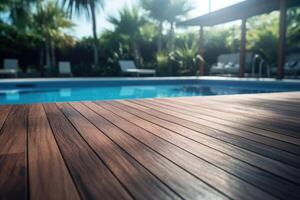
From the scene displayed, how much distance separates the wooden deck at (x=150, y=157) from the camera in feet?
3.40

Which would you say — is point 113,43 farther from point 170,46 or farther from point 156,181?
point 156,181

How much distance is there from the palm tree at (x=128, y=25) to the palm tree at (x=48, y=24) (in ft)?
12.1

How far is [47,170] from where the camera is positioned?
122 centimetres

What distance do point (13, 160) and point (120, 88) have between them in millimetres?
7117

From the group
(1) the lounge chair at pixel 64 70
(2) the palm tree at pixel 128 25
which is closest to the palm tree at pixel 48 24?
(1) the lounge chair at pixel 64 70

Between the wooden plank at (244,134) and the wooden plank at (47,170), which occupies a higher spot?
the wooden plank at (47,170)

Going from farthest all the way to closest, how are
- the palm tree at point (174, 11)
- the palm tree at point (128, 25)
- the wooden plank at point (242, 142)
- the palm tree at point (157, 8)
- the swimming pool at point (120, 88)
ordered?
the palm tree at point (174, 11), the palm tree at point (157, 8), the palm tree at point (128, 25), the swimming pool at point (120, 88), the wooden plank at point (242, 142)

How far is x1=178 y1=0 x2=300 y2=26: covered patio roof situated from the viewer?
27.3 ft

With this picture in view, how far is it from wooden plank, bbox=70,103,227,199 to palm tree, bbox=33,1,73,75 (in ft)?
38.2

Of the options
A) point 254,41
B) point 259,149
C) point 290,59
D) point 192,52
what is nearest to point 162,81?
point 192,52

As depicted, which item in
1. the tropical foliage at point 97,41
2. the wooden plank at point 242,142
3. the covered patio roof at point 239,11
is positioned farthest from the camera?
the tropical foliage at point 97,41

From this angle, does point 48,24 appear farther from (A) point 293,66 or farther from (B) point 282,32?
(A) point 293,66

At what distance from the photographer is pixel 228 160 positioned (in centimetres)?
134

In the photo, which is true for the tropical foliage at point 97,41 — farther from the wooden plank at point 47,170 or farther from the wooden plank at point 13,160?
the wooden plank at point 47,170
